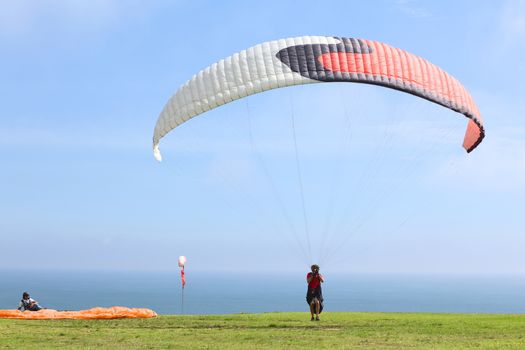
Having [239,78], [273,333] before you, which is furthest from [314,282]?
[239,78]

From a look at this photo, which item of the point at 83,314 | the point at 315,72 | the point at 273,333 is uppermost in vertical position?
the point at 315,72

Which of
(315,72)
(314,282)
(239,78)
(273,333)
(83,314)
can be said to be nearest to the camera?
(273,333)

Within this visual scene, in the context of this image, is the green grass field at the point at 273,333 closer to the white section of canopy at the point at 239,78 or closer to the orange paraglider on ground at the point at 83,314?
the orange paraglider on ground at the point at 83,314

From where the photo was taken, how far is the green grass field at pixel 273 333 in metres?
14.0

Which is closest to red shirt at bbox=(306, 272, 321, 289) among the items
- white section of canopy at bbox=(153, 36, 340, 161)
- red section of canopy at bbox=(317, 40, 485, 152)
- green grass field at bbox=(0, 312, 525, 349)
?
green grass field at bbox=(0, 312, 525, 349)

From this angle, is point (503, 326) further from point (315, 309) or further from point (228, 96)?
point (228, 96)

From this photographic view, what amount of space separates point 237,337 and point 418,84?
8045 mm

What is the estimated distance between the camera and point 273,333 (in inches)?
631

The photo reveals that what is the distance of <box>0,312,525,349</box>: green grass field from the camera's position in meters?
14.0

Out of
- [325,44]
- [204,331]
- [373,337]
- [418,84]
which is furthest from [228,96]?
[373,337]

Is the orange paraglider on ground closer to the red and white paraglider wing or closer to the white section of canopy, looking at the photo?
the white section of canopy

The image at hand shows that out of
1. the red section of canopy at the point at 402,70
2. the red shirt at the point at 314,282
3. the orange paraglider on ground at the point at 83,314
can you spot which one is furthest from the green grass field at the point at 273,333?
the red section of canopy at the point at 402,70

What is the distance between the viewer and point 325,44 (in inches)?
706

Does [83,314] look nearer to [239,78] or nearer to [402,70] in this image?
[239,78]
